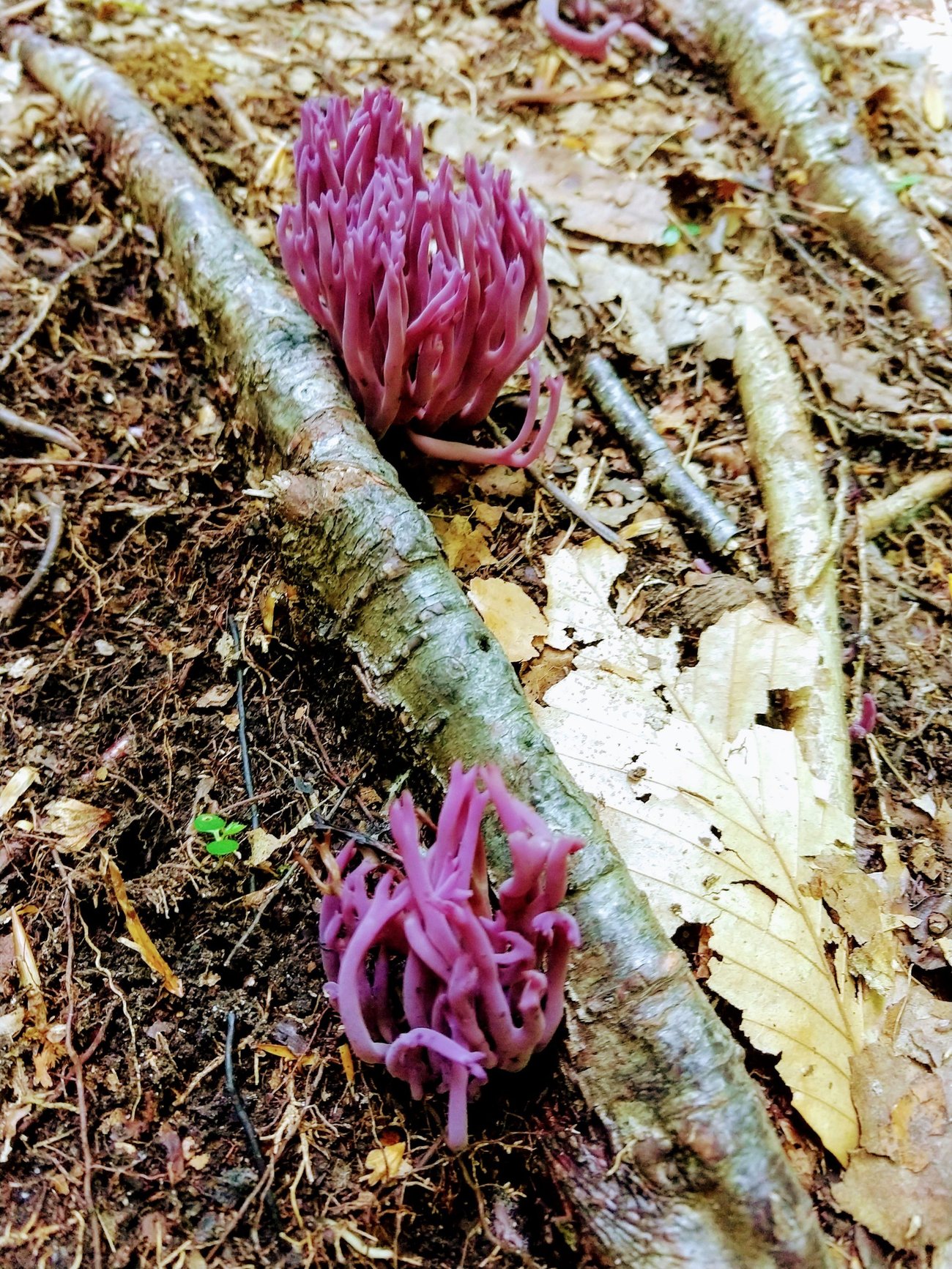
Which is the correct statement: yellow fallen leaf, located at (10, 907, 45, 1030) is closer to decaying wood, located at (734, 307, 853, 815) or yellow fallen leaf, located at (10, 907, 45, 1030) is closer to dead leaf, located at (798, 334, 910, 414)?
decaying wood, located at (734, 307, 853, 815)

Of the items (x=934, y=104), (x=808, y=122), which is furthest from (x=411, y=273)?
(x=934, y=104)

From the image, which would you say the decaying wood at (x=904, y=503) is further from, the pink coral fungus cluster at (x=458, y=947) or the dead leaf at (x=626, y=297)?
the pink coral fungus cluster at (x=458, y=947)

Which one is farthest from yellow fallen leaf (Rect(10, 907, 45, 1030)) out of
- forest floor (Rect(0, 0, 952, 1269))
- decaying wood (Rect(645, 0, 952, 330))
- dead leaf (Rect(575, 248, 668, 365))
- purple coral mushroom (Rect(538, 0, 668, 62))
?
purple coral mushroom (Rect(538, 0, 668, 62))

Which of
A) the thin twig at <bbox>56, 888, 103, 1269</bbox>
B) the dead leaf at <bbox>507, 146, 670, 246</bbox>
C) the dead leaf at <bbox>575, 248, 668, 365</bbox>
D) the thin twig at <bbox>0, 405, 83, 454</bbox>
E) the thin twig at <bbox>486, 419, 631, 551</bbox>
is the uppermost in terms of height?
the dead leaf at <bbox>507, 146, 670, 246</bbox>

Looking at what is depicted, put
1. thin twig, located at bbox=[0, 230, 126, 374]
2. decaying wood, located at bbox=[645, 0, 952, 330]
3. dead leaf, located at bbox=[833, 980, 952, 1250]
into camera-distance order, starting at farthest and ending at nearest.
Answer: decaying wood, located at bbox=[645, 0, 952, 330] → thin twig, located at bbox=[0, 230, 126, 374] → dead leaf, located at bbox=[833, 980, 952, 1250]

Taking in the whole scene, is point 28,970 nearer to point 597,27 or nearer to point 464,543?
point 464,543

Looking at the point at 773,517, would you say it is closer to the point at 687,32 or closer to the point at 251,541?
the point at 251,541

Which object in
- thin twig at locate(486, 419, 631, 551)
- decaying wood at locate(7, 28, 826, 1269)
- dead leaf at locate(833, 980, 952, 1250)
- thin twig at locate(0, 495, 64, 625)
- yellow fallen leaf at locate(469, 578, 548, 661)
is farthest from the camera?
thin twig at locate(486, 419, 631, 551)

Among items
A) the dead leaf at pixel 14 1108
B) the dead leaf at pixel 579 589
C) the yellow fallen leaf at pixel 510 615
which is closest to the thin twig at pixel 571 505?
the dead leaf at pixel 579 589
